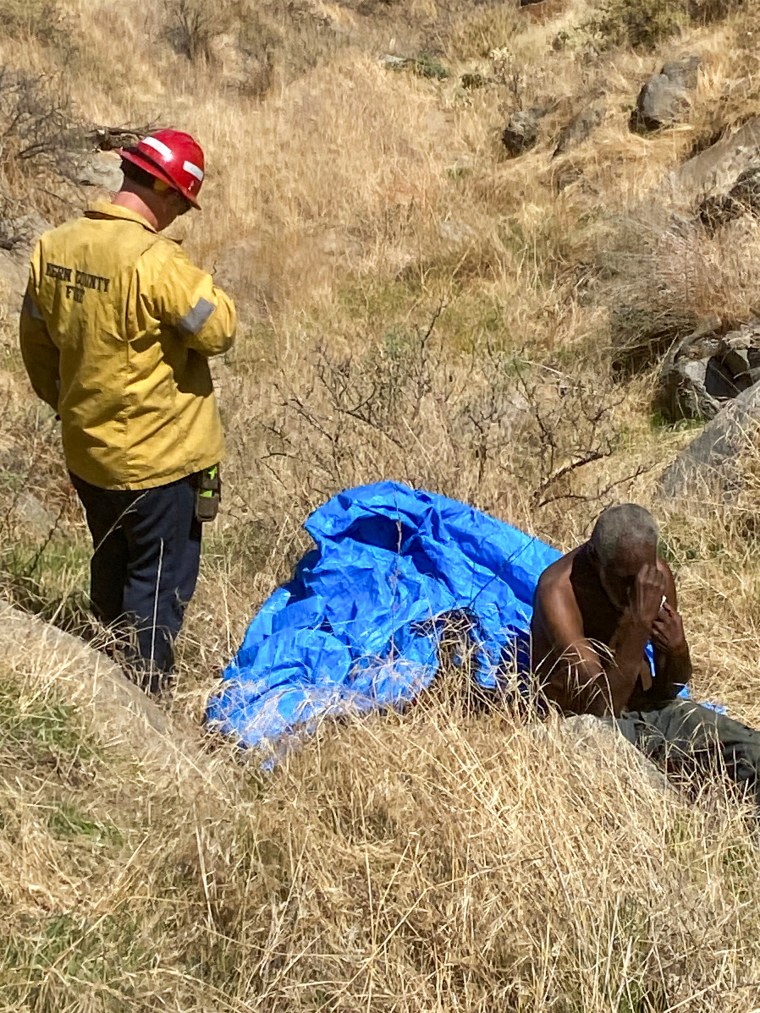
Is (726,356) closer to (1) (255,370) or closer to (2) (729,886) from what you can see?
(1) (255,370)

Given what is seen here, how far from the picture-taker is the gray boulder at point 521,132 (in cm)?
980

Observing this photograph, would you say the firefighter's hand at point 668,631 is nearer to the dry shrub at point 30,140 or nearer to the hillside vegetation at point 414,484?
the hillside vegetation at point 414,484

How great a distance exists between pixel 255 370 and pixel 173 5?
1044 cm

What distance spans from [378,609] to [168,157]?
59.5 inches

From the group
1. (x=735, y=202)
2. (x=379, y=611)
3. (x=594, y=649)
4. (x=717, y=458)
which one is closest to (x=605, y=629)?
(x=594, y=649)

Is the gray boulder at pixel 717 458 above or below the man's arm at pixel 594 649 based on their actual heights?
below

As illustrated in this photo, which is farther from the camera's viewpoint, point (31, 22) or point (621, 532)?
point (31, 22)

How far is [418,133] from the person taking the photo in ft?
33.9

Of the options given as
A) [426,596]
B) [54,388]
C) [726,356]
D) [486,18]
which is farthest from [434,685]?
[486,18]

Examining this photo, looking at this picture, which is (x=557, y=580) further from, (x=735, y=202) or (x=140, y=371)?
(x=735, y=202)

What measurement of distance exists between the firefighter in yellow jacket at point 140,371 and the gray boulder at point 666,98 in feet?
22.7

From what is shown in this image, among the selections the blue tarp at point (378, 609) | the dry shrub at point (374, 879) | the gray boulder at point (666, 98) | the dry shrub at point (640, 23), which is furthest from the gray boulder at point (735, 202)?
the dry shrub at point (640, 23)

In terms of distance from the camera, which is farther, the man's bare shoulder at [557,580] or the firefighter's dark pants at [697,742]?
the man's bare shoulder at [557,580]

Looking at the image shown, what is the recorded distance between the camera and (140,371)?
9.37ft
